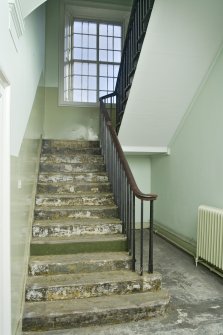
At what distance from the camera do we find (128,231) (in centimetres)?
302

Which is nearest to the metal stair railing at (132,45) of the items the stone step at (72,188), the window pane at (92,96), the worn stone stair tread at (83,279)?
the stone step at (72,188)

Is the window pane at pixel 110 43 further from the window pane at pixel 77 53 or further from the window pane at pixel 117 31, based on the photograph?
the window pane at pixel 77 53

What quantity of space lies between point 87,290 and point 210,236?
1.61m

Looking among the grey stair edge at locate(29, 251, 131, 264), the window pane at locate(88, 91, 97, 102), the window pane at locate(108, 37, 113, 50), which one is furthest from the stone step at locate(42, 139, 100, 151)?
the window pane at locate(108, 37, 113, 50)

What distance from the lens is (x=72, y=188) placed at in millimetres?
3744

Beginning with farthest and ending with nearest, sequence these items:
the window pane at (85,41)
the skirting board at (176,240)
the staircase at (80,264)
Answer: the window pane at (85,41) < the skirting board at (176,240) < the staircase at (80,264)

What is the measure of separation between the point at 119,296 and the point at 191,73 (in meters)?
2.64

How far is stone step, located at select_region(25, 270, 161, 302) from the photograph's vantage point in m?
2.43

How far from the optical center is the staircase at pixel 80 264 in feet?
7.56

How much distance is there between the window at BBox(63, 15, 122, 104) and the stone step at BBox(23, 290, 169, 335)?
4.09m

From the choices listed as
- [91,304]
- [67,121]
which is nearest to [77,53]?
[67,121]

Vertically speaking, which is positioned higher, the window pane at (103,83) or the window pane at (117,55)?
the window pane at (117,55)

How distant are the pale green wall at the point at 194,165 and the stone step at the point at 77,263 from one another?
144 cm

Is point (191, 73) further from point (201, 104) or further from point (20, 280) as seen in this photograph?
point (20, 280)
